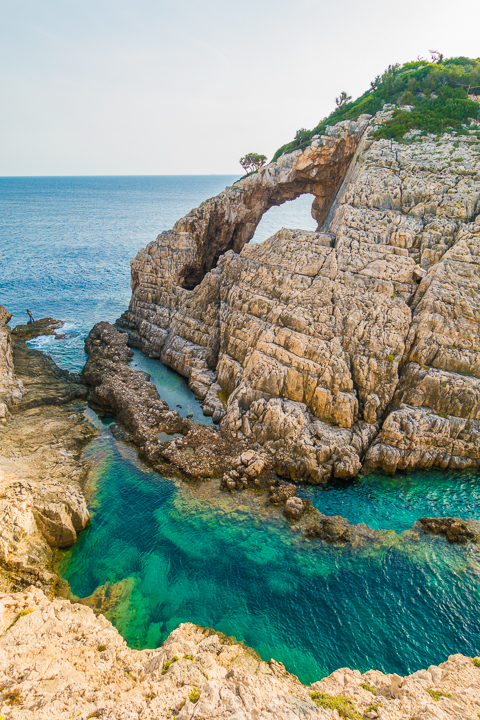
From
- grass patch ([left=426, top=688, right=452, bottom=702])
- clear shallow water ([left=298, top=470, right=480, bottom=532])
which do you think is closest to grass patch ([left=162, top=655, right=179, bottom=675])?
grass patch ([left=426, top=688, right=452, bottom=702])

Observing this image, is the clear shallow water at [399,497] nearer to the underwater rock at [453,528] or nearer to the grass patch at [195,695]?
the underwater rock at [453,528]

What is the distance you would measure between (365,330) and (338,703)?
31.6m

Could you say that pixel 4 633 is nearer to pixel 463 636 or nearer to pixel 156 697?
pixel 156 697

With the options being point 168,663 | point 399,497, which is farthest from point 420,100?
point 168,663

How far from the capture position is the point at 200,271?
65375mm

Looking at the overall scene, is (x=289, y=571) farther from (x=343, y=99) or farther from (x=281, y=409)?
(x=343, y=99)

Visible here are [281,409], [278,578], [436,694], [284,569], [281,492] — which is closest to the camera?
[436,694]

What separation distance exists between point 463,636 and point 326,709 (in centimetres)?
1319

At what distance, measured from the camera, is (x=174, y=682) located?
16391 millimetres

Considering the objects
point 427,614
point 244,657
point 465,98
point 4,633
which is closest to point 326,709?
point 244,657

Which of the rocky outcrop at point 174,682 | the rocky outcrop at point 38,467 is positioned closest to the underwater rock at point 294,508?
the rocky outcrop at point 174,682

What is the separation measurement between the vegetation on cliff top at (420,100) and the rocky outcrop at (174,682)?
59.1 m

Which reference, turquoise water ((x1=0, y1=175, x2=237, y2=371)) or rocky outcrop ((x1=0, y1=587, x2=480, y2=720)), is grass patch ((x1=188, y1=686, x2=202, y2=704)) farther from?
turquoise water ((x1=0, y1=175, x2=237, y2=371))

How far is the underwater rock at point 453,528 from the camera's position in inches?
1129
